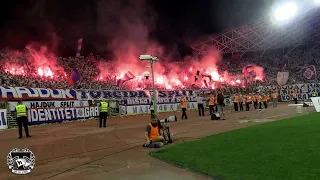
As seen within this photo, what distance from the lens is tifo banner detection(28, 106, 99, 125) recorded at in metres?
22.4

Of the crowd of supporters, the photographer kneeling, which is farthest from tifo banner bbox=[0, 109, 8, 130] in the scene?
the photographer kneeling

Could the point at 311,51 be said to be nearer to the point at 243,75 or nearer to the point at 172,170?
the point at 243,75

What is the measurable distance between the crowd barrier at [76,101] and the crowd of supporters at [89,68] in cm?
436

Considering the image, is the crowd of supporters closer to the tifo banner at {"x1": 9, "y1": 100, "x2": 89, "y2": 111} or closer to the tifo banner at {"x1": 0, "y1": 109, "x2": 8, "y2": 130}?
the tifo banner at {"x1": 9, "y1": 100, "x2": 89, "y2": 111}

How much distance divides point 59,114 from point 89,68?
1727cm

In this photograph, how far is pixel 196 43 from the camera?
56031mm

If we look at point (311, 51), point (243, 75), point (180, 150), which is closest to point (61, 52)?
point (243, 75)

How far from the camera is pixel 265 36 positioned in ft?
164

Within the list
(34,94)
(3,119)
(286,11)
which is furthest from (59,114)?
(286,11)

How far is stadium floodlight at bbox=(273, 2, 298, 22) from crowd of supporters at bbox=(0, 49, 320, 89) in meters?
13.7

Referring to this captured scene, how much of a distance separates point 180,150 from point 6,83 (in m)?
22.1

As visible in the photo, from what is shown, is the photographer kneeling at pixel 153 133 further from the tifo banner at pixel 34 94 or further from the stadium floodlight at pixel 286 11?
the stadium floodlight at pixel 286 11

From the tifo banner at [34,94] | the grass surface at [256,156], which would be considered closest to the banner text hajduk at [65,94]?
the tifo banner at [34,94]

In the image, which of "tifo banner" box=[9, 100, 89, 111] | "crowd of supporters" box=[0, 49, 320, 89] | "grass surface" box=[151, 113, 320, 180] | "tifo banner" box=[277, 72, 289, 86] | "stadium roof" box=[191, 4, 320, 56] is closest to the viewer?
"grass surface" box=[151, 113, 320, 180]
